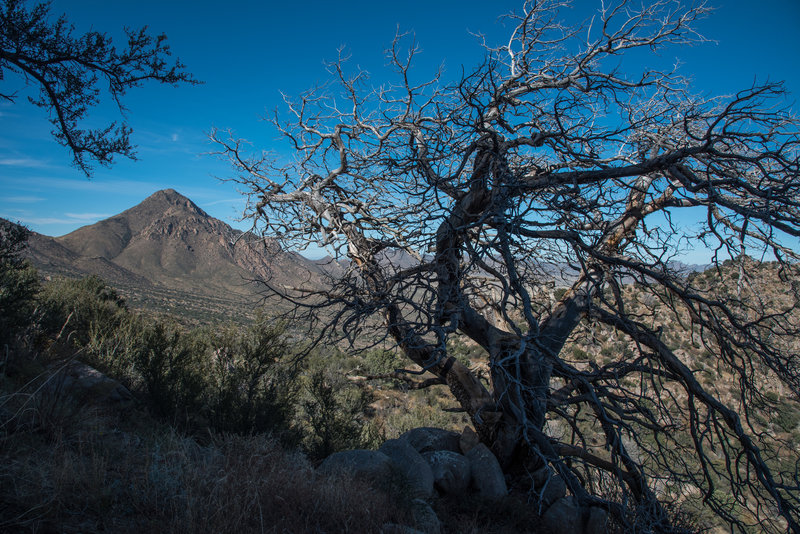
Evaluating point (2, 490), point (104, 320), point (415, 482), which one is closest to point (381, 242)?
point (415, 482)

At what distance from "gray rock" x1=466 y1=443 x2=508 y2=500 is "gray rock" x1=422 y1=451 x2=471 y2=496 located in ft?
0.36

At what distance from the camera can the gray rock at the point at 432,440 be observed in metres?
5.38

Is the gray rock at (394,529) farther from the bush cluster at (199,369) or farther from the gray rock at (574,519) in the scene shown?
the bush cluster at (199,369)

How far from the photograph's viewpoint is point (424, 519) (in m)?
3.23

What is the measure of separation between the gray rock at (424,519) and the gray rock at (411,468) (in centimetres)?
14

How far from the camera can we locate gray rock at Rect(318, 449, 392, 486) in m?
3.63

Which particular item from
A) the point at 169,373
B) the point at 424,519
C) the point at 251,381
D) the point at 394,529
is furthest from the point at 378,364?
the point at 394,529

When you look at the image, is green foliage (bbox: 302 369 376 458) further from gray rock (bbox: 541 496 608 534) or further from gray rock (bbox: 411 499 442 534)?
gray rock (bbox: 541 496 608 534)

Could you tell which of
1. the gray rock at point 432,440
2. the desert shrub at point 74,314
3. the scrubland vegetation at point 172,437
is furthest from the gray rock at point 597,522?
the desert shrub at point 74,314

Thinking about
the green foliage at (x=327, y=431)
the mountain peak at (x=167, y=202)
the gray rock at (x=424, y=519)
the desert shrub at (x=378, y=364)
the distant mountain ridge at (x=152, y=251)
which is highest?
the mountain peak at (x=167, y=202)

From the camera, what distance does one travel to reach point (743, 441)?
12.0 ft

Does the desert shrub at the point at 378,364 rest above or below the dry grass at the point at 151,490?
above

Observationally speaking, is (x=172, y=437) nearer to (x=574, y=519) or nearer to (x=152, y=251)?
(x=574, y=519)

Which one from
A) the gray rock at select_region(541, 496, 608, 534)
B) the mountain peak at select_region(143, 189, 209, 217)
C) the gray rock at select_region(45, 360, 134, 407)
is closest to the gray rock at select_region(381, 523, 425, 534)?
the gray rock at select_region(541, 496, 608, 534)
